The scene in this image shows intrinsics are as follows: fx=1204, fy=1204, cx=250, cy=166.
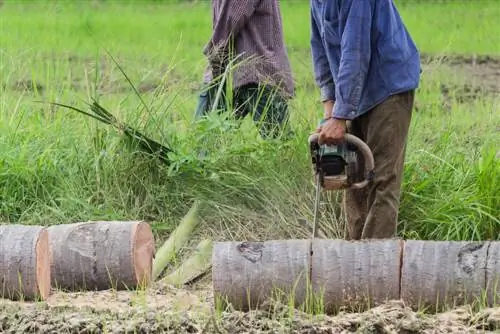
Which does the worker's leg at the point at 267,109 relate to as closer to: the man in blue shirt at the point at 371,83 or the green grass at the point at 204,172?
the green grass at the point at 204,172

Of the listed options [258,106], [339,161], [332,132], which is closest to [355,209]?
[339,161]

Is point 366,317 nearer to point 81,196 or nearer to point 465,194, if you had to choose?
point 465,194

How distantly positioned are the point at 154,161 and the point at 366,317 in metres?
1.94

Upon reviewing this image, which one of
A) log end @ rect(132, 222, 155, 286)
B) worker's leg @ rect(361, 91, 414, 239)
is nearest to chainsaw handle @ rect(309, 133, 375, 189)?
worker's leg @ rect(361, 91, 414, 239)

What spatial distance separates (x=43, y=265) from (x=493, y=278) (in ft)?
5.90

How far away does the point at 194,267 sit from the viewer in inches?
214

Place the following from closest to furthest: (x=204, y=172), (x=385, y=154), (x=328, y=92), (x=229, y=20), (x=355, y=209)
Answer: (x=385, y=154) → (x=328, y=92) → (x=355, y=209) → (x=204, y=172) → (x=229, y=20)

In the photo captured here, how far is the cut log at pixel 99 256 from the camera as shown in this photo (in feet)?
16.5

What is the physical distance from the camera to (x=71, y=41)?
35.3ft

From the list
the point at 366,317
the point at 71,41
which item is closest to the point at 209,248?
the point at 366,317

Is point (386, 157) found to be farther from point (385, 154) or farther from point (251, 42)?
point (251, 42)

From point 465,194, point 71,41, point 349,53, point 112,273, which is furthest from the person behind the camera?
point 71,41

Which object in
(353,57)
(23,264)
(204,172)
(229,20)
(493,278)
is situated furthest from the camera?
(229,20)

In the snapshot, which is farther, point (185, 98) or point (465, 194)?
point (185, 98)
